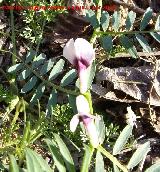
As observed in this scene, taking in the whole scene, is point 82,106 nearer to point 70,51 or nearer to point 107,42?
point 70,51

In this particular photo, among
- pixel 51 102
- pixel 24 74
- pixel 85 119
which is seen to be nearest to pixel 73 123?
pixel 85 119

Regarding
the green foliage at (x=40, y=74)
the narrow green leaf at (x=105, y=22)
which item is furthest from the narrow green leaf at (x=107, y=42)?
the green foliage at (x=40, y=74)

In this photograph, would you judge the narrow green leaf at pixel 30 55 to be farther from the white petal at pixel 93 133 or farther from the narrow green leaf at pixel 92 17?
the white petal at pixel 93 133

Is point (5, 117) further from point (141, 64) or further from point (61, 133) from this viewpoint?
point (141, 64)

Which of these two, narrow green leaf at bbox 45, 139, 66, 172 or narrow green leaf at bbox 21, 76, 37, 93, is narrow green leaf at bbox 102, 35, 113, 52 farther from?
narrow green leaf at bbox 45, 139, 66, 172

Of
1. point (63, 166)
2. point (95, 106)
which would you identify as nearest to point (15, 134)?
point (95, 106)

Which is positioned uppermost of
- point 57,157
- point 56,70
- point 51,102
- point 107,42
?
point 107,42

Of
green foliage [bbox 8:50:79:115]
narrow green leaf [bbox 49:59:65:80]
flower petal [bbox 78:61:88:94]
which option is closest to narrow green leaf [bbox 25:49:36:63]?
green foliage [bbox 8:50:79:115]
